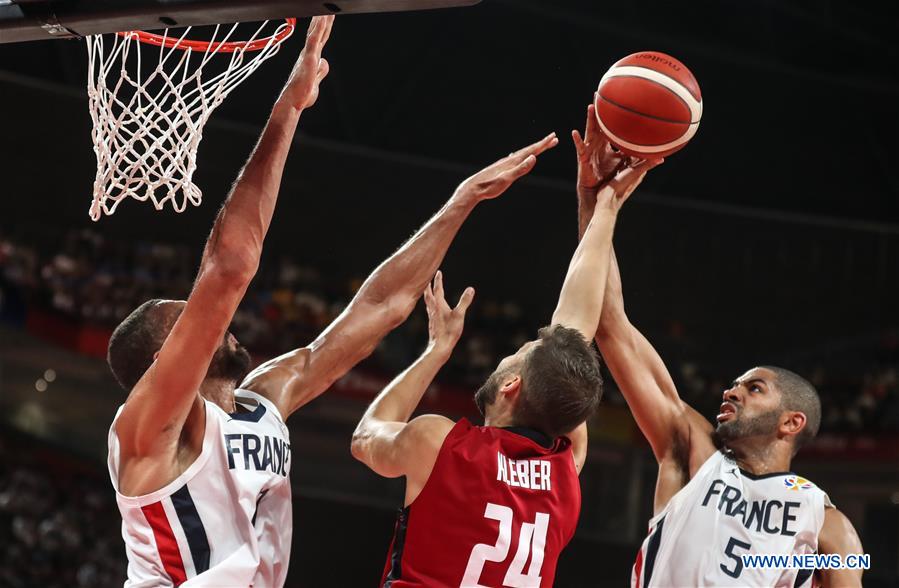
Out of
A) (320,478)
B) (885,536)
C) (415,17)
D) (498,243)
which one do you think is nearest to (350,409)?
(320,478)

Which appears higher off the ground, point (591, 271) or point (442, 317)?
point (591, 271)

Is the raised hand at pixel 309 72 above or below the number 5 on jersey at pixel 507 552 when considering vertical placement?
above

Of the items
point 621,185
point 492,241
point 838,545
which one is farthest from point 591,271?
point 492,241

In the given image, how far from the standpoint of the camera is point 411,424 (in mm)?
2957

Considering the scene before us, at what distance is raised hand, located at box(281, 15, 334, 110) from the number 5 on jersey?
1.23 meters

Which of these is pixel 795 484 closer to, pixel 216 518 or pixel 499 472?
pixel 499 472

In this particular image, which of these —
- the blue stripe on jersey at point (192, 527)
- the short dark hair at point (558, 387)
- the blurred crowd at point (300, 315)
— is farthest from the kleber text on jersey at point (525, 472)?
the blurred crowd at point (300, 315)

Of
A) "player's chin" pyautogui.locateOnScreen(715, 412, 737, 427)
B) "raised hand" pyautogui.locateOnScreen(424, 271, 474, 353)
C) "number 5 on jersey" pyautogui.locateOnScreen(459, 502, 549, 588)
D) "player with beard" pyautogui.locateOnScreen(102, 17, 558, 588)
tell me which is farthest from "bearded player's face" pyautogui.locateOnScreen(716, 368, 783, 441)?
"player with beard" pyautogui.locateOnScreen(102, 17, 558, 588)

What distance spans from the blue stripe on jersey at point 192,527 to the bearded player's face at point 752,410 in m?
1.89

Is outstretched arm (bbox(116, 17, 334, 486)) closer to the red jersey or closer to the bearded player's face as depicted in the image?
the red jersey

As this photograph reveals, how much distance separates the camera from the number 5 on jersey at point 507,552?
2.80 meters

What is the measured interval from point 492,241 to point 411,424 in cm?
827

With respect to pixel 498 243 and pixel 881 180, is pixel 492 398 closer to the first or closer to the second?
pixel 498 243

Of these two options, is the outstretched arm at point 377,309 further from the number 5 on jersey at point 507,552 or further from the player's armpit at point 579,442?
the number 5 on jersey at point 507,552
